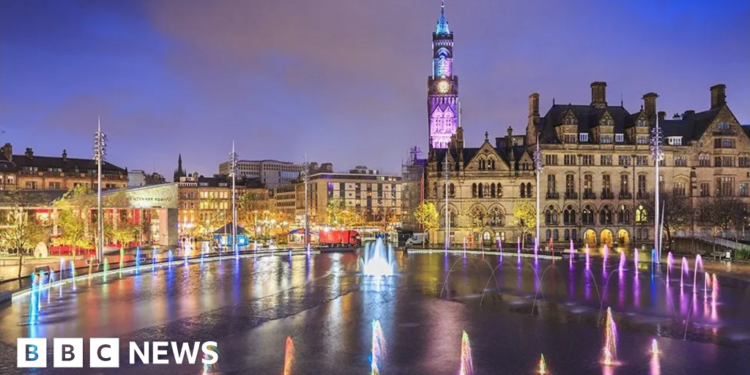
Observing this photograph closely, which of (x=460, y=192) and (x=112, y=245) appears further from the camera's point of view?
(x=460, y=192)

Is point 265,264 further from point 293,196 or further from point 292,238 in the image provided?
point 293,196

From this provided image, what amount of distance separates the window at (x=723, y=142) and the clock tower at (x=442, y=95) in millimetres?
50980

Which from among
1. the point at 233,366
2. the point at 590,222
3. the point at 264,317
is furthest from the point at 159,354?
the point at 590,222

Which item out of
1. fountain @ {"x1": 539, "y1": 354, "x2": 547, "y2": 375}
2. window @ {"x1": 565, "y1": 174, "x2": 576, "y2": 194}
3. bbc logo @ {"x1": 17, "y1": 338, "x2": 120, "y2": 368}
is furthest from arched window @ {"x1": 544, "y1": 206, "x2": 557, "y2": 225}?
bbc logo @ {"x1": 17, "y1": 338, "x2": 120, "y2": 368}

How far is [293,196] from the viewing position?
191 m

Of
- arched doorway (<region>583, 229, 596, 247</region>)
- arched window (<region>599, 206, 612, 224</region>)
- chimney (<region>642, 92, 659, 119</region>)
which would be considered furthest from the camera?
chimney (<region>642, 92, 659, 119</region>)

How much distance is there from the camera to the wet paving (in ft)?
63.3

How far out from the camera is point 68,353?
799 inches

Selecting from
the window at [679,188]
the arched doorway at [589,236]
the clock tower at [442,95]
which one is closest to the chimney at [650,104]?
the window at [679,188]

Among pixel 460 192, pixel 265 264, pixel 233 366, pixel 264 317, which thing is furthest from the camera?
pixel 460 192

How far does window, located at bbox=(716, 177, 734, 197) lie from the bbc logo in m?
90.2

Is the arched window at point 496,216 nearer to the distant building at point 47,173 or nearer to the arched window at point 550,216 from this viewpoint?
the arched window at point 550,216

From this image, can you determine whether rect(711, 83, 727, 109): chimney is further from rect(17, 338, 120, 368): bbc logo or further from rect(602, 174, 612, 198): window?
rect(17, 338, 120, 368): bbc logo

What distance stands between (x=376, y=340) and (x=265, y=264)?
107 ft
